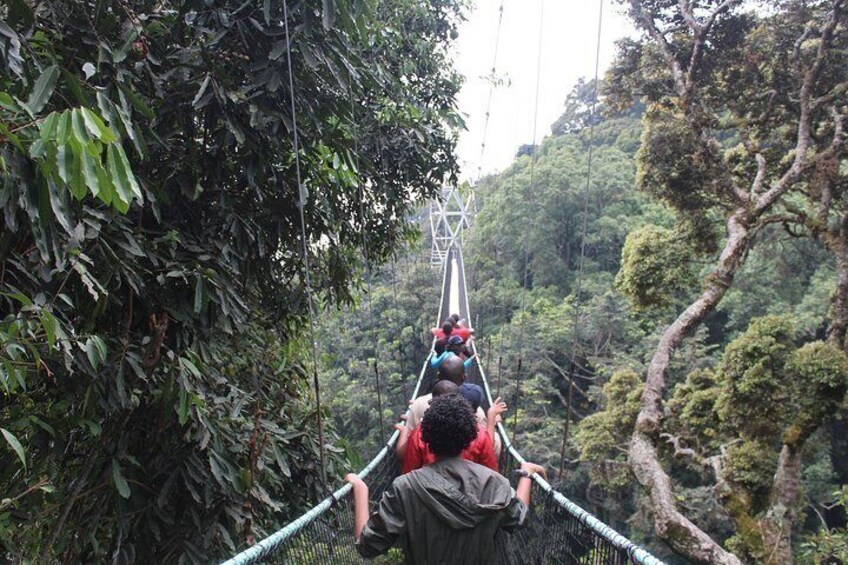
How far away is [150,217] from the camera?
5.00 feet

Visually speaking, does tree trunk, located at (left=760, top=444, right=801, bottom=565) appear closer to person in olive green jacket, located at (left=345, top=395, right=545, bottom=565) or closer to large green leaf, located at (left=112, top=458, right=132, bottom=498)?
person in olive green jacket, located at (left=345, top=395, right=545, bottom=565)

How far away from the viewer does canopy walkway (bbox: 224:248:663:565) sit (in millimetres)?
1081

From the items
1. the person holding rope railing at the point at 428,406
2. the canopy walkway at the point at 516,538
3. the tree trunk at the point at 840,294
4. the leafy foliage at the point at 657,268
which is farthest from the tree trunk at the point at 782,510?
the person holding rope railing at the point at 428,406

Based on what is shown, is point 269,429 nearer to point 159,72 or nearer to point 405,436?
point 405,436

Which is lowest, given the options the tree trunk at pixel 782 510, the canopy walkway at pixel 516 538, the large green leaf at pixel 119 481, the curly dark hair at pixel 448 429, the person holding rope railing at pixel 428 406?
the tree trunk at pixel 782 510

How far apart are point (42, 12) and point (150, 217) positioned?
0.44 m

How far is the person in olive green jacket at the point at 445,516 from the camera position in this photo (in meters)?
0.97

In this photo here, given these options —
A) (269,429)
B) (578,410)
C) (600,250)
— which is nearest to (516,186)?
(600,250)

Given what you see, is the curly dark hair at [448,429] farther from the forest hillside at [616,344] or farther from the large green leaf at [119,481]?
the large green leaf at [119,481]

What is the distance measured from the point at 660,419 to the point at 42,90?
12.2 ft

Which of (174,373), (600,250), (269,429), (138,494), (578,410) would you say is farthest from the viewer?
(600,250)

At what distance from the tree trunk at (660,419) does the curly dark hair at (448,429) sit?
8.76ft

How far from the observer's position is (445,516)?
3.15ft

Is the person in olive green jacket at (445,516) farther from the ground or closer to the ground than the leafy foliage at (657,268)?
closer to the ground
